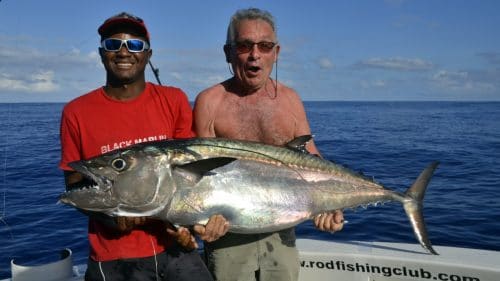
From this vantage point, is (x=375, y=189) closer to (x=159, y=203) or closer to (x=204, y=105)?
(x=204, y=105)

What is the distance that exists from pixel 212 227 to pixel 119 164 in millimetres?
750

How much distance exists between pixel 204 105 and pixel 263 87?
0.58m

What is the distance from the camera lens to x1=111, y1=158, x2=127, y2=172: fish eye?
2.78 m

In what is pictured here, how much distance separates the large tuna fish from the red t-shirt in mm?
302

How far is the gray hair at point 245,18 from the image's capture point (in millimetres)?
3594

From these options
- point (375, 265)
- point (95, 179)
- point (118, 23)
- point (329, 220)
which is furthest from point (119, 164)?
point (375, 265)

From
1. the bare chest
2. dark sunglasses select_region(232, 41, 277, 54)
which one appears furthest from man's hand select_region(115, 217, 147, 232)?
dark sunglasses select_region(232, 41, 277, 54)

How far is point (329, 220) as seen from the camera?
11.6ft

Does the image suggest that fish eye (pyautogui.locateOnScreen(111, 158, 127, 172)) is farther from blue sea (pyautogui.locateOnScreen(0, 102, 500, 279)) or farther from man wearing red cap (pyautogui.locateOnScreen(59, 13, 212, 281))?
blue sea (pyautogui.locateOnScreen(0, 102, 500, 279))

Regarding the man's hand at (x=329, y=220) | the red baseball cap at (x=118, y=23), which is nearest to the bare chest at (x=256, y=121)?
the man's hand at (x=329, y=220)

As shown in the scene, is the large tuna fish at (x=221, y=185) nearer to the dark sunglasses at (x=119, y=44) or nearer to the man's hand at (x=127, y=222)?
the man's hand at (x=127, y=222)

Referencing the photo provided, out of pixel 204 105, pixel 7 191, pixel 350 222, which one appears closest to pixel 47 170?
pixel 7 191

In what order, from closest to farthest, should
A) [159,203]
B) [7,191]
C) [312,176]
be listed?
[159,203], [312,176], [7,191]

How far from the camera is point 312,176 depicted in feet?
11.3
